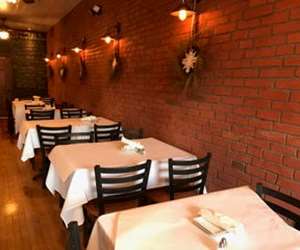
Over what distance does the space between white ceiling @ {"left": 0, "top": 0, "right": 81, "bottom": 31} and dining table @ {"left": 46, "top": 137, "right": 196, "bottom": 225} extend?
4724 mm

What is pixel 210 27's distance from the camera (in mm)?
2549

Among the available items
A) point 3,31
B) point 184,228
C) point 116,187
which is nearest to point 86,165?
point 116,187

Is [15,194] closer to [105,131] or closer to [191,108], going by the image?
[105,131]

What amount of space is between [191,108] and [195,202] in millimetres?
1443

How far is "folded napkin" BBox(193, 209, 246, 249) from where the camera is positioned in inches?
47.2

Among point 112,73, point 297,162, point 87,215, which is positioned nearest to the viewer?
point 297,162

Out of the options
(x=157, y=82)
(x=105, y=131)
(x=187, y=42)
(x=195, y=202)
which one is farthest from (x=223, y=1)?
(x=105, y=131)

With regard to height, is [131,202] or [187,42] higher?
[187,42]

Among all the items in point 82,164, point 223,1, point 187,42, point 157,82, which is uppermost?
point 223,1

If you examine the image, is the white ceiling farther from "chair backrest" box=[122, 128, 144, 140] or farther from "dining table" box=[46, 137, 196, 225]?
"dining table" box=[46, 137, 196, 225]

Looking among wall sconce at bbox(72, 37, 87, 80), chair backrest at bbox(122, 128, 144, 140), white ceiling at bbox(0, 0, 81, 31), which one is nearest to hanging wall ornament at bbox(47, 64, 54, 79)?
white ceiling at bbox(0, 0, 81, 31)

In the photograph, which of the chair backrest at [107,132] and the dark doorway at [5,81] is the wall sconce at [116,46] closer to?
the chair backrest at [107,132]

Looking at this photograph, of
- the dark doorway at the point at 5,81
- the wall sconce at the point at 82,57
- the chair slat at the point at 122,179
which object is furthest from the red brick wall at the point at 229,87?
the dark doorway at the point at 5,81

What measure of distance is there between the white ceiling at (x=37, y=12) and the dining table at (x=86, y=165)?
472cm
